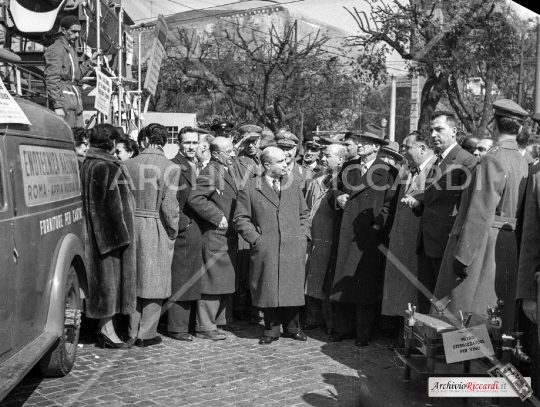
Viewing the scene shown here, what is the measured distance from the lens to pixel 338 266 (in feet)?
25.2

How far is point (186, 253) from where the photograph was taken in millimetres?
7695

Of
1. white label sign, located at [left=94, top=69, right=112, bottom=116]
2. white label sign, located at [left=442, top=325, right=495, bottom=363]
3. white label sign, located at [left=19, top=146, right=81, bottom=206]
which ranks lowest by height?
white label sign, located at [left=442, top=325, right=495, bottom=363]

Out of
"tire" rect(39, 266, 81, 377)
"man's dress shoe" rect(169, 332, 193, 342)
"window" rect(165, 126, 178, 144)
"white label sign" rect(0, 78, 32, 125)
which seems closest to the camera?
"white label sign" rect(0, 78, 32, 125)

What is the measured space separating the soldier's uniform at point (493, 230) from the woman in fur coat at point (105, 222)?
10.2 ft

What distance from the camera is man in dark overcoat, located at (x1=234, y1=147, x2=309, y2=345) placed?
7.49m

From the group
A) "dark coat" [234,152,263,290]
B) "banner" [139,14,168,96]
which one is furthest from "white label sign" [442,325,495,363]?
"banner" [139,14,168,96]

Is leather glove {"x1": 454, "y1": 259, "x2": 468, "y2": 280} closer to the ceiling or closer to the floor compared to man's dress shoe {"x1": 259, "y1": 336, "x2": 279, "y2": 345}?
closer to the ceiling

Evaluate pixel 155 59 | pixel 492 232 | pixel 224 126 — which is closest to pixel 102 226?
pixel 224 126

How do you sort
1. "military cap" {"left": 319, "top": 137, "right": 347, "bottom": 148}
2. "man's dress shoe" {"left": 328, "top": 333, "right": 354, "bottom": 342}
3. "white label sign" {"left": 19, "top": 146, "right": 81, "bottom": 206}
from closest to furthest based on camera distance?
"white label sign" {"left": 19, "top": 146, "right": 81, "bottom": 206}, "man's dress shoe" {"left": 328, "top": 333, "right": 354, "bottom": 342}, "military cap" {"left": 319, "top": 137, "right": 347, "bottom": 148}

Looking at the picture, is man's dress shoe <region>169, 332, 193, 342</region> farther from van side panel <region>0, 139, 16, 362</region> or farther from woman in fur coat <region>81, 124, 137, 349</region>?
van side panel <region>0, 139, 16, 362</region>

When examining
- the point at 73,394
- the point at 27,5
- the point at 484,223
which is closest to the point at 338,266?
the point at 484,223

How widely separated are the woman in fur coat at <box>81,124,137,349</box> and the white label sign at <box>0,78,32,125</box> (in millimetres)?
1770

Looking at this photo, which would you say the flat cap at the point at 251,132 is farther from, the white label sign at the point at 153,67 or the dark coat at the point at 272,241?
the white label sign at the point at 153,67

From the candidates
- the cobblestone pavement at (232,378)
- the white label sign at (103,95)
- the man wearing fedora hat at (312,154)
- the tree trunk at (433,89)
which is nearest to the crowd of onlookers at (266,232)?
the cobblestone pavement at (232,378)
